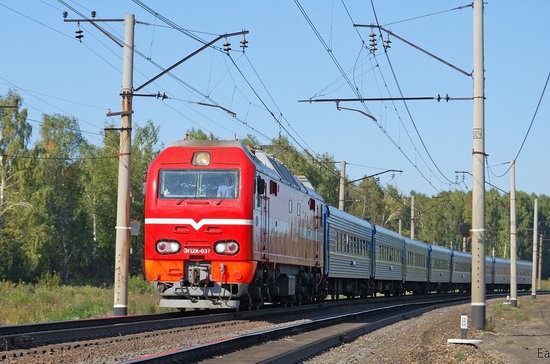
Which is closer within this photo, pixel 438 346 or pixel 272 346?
pixel 272 346

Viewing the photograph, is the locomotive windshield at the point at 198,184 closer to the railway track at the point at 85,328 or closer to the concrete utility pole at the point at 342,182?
the railway track at the point at 85,328

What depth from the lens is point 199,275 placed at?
1912cm

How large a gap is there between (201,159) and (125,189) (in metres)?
2.59

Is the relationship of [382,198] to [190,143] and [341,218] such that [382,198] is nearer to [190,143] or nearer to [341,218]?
[341,218]

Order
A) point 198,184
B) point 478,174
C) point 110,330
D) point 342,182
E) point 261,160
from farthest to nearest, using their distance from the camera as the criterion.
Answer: point 342,182 < point 261,160 < point 478,174 < point 198,184 < point 110,330

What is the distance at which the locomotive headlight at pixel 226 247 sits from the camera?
19.2m

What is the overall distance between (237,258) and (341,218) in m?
14.4

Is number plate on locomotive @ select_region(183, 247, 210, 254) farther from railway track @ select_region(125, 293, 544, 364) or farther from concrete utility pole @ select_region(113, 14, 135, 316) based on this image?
railway track @ select_region(125, 293, 544, 364)

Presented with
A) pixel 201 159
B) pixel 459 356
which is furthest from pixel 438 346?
pixel 201 159

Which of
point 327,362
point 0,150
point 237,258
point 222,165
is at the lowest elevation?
point 327,362

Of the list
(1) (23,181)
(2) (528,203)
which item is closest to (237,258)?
(1) (23,181)

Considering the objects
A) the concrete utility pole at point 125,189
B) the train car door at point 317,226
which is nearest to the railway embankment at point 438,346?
the train car door at point 317,226

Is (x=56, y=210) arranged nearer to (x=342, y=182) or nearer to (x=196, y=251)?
(x=342, y=182)

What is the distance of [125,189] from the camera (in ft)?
70.0
